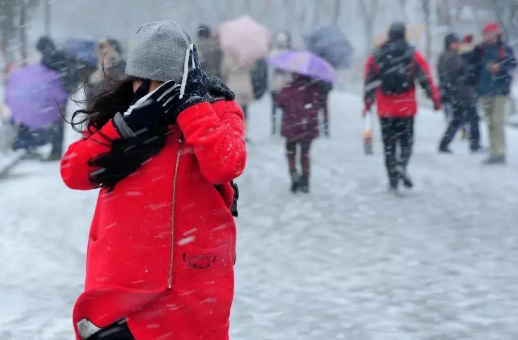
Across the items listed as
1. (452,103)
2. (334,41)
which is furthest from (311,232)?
(334,41)

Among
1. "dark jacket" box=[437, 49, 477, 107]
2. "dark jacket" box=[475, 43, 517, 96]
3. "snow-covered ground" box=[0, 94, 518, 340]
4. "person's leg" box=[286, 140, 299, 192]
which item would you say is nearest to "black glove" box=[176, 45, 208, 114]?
"snow-covered ground" box=[0, 94, 518, 340]

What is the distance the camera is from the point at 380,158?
13836mm

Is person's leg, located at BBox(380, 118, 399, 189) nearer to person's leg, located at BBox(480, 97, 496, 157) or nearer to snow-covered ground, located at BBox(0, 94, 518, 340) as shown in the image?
snow-covered ground, located at BBox(0, 94, 518, 340)

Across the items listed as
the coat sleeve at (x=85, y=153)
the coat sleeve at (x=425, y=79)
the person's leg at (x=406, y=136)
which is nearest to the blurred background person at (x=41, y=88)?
the person's leg at (x=406, y=136)

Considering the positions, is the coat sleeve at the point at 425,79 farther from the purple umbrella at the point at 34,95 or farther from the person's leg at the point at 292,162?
the purple umbrella at the point at 34,95

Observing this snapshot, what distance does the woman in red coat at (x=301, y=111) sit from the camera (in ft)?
32.6

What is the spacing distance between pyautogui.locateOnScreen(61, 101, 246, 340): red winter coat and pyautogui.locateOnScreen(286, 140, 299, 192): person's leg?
7.45 m

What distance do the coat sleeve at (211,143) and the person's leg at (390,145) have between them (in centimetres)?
731

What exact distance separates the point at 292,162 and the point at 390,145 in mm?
1166

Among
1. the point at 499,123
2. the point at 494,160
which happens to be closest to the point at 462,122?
the point at 494,160

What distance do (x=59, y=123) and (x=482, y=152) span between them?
684cm

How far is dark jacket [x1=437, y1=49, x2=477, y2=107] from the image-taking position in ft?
46.5

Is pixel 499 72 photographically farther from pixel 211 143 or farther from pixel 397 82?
pixel 211 143

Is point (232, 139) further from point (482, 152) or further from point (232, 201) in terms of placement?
point (482, 152)
